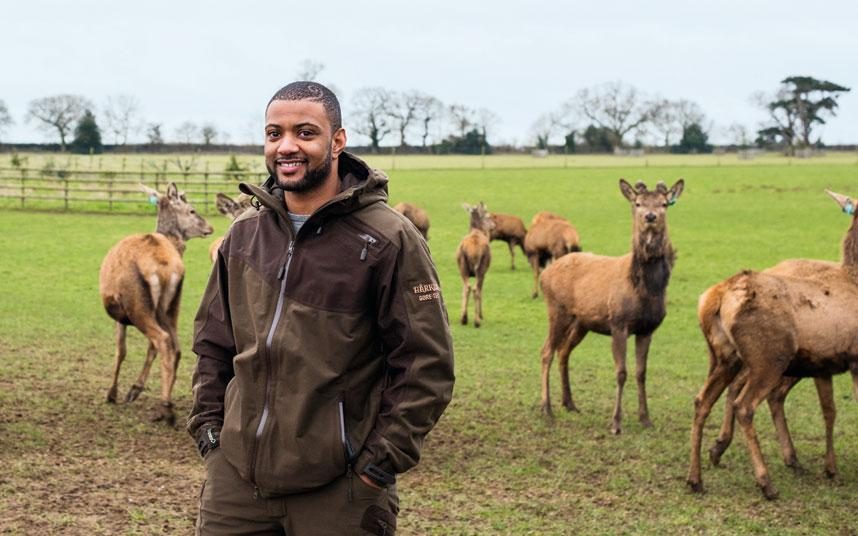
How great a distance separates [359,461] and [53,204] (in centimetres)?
3691

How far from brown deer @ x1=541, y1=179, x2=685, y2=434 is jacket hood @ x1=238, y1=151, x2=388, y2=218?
657 centimetres

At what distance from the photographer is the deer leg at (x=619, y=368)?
1033 cm

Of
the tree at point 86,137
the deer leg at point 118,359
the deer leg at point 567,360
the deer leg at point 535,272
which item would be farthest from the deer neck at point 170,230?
the tree at point 86,137

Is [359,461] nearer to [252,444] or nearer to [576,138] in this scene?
[252,444]

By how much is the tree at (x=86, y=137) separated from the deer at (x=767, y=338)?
6850cm

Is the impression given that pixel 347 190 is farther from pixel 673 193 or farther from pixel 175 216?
pixel 175 216

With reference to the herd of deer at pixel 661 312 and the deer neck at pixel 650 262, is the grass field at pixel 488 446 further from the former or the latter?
the deer neck at pixel 650 262

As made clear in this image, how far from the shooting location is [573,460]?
928 cm

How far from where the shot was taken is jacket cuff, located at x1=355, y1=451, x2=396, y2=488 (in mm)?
3811

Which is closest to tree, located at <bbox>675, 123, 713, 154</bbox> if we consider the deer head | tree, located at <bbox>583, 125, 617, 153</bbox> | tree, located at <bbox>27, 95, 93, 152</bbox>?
tree, located at <bbox>583, 125, 617, 153</bbox>

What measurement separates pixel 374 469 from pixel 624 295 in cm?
719

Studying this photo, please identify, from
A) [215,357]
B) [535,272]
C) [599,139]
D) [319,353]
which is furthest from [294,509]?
[599,139]

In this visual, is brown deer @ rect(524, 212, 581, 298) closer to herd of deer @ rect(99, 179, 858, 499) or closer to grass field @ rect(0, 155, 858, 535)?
grass field @ rect(0, 155, 858, 535)

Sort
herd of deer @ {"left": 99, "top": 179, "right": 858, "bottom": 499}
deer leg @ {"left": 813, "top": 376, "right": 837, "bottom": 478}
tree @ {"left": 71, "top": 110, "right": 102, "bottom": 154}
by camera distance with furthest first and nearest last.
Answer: tree @ {"left": 71, "top": 110, "right": 102, "bottom": 154}, deer leg @ {"left": 813, "top": 376, "right": 837, "bottom": 478}, herd of deer @ {"left": 99, "top": 179, "right": 858, "bottom": 499}
